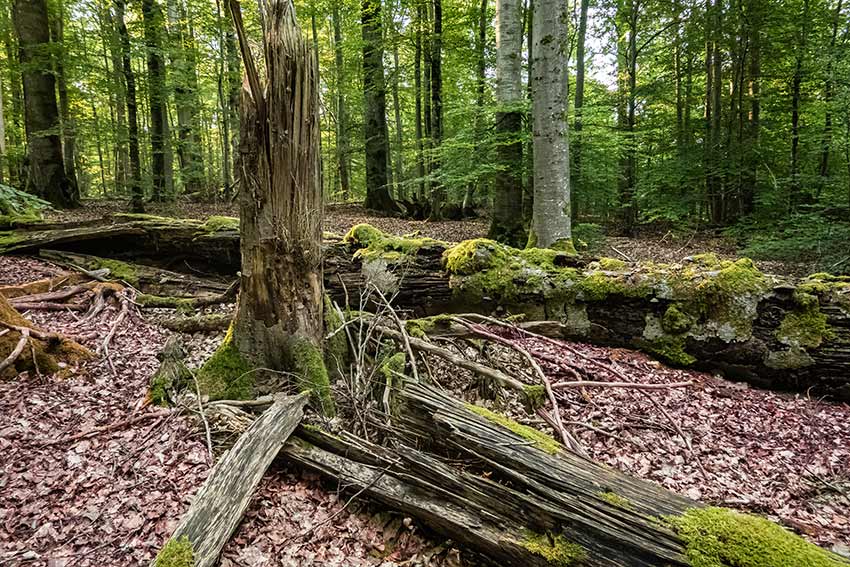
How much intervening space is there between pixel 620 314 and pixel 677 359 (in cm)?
73

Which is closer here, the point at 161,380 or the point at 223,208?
the point at 161,380

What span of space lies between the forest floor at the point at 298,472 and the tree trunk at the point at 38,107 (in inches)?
342

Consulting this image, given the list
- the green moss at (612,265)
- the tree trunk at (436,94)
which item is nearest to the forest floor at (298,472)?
the green moss at (612,265)

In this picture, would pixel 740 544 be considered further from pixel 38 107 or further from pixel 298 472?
pixel 38 107

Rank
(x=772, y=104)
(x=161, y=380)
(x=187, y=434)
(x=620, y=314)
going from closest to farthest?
1. (x=187, y=434)
2. (x=161, y=380)
3. (x=620, y=314)
4. (x=772, y=104)

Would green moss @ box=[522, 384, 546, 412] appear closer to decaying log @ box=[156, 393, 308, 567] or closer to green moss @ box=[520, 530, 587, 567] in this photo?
green moss @ box=[520, 530, 587, 567]

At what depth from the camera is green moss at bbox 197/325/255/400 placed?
3.69 m

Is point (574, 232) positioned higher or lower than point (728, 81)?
lower

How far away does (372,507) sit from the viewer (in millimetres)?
2854

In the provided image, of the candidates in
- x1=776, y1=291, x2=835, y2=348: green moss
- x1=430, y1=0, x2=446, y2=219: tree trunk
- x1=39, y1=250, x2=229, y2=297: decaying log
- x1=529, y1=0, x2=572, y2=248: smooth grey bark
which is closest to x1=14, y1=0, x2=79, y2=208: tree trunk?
x1=39, y1=250, x2=229, y2=297: decaying log

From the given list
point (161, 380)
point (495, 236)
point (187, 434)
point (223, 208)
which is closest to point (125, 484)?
point (187, 434)

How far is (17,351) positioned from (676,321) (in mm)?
6200

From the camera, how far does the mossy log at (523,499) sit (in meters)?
2.13

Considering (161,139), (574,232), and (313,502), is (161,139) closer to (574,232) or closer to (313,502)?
(574,232)
